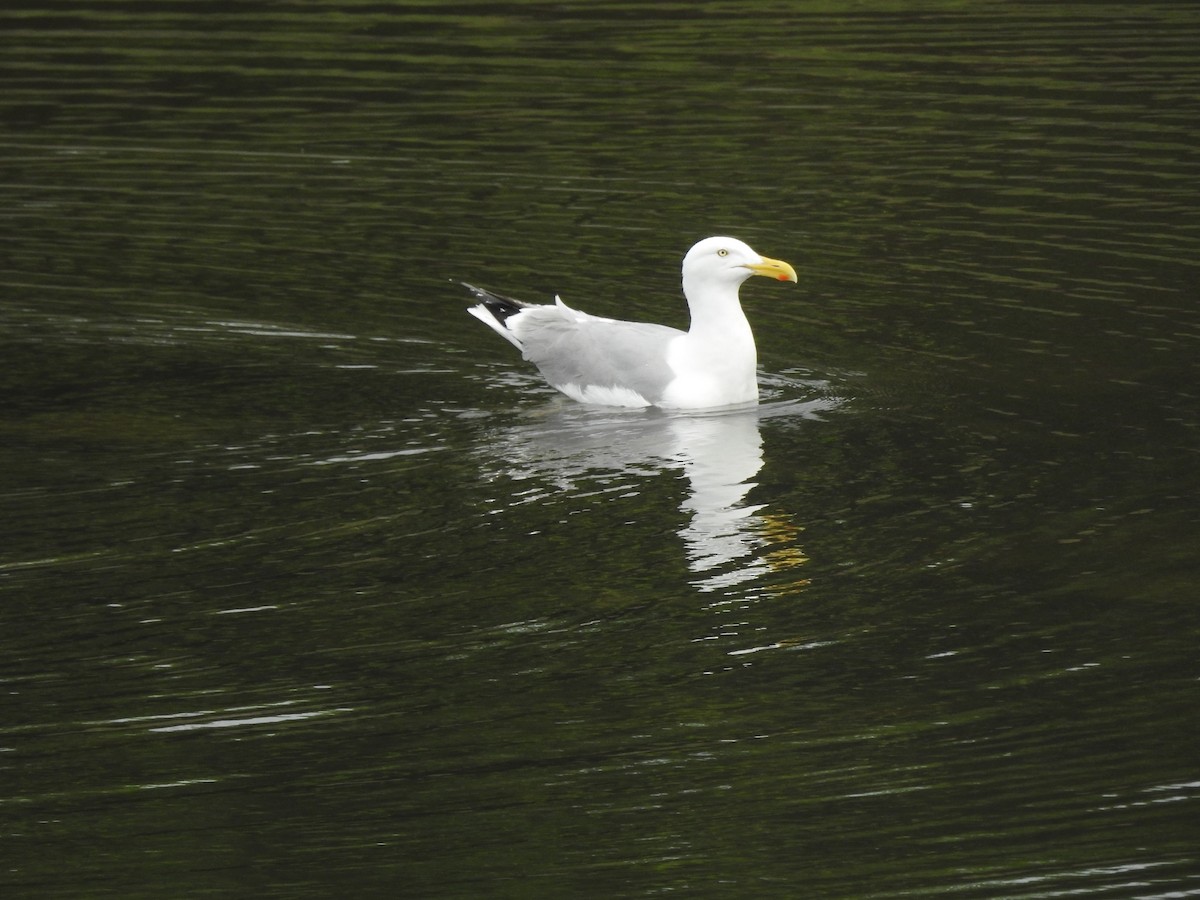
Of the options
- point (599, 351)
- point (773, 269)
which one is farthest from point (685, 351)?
point (773, 269)

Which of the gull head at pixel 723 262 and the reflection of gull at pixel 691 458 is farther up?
the gull head at pixel 723 262

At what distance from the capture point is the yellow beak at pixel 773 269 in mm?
10984

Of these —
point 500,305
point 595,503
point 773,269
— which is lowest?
point 595,503

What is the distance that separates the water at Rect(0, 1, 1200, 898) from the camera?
6430mm

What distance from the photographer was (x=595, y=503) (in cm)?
950

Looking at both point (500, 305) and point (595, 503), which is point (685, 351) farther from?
point (595, 503)

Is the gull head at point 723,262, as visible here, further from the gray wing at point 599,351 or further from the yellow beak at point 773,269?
the gray wing at point 599,351

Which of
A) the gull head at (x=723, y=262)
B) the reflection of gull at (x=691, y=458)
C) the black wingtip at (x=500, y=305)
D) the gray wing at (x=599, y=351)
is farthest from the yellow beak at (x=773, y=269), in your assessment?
the black wingtip at (x=500, y=305)

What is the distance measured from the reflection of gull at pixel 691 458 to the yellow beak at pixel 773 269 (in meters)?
0.69

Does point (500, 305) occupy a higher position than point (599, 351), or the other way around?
point (500, 305)

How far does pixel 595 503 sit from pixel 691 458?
2.98ft

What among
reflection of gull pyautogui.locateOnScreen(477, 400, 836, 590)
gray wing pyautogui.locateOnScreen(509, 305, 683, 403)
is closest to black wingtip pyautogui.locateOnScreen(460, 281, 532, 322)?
gray wing pyautogui.locateOnScreen(509, 305, 683, 403)

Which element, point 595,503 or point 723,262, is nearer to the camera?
point 595,503

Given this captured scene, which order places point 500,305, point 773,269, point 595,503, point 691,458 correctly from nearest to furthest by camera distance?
point 595,503
point 691,458
point 773,269
point 500,305
